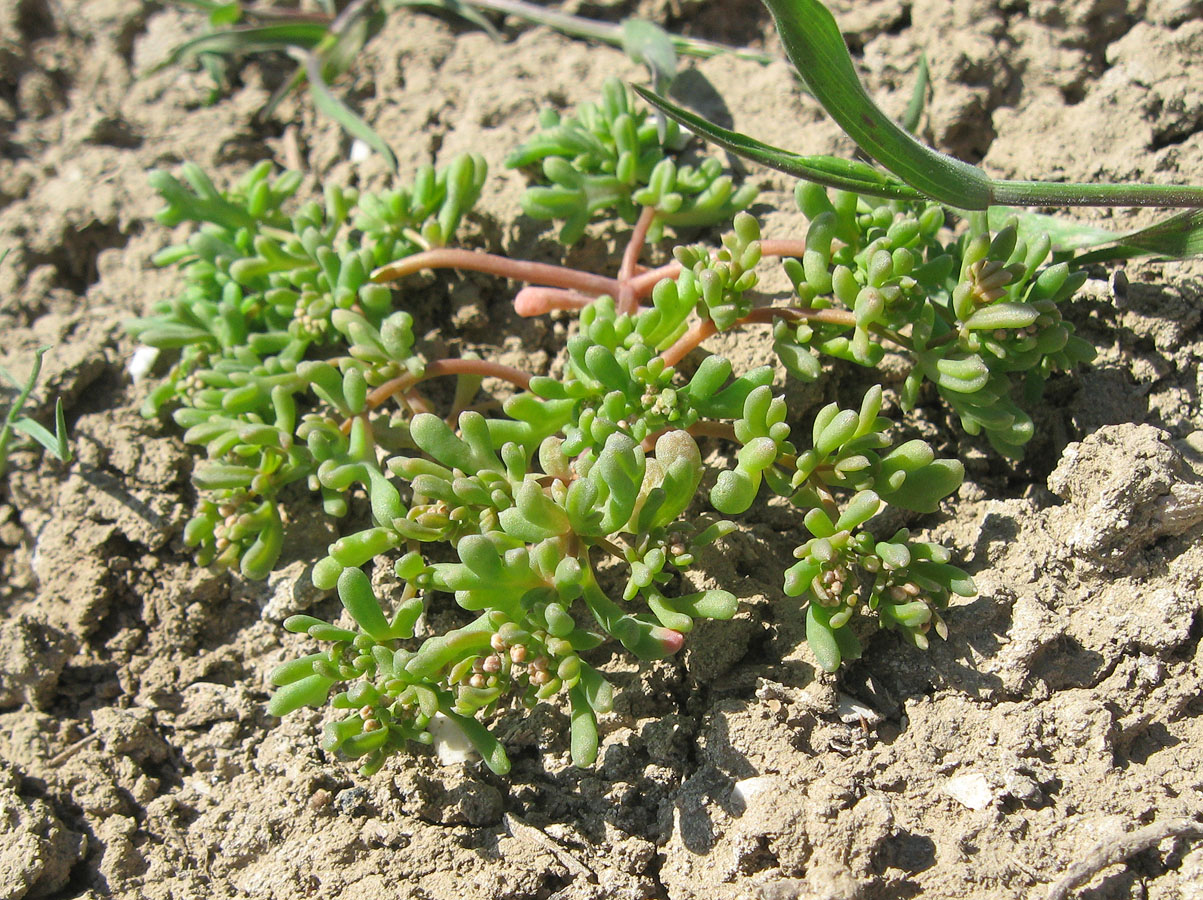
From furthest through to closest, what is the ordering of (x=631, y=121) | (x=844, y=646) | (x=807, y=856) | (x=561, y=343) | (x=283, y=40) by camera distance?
1. (x=283, y=40)
2. (x=561, y=343)
3. (x=631, y=121)
4. (x=844, y=646)
5. (x=807, y=856)

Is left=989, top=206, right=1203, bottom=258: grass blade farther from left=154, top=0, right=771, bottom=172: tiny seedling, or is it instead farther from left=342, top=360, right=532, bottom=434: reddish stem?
left=342, top=360, right=532, bottom=434: reddish stem

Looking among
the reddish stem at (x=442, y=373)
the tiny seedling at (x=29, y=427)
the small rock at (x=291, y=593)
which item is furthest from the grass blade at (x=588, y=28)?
the small rock at (x=291, y=593)

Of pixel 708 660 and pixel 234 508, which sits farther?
pixel 234 508

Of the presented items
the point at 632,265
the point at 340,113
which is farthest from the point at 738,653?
the point at 340,113

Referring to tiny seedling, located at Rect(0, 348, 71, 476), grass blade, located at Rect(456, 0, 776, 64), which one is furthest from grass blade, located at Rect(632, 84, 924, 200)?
tiny seedling, located at Rect(0, 348, 71, 476)

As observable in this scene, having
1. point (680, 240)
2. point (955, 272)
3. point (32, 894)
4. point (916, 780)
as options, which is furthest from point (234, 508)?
point (955, 272)

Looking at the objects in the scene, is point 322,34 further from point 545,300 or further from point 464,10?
point 545,300

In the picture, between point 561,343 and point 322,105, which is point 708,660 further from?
point 322,105
